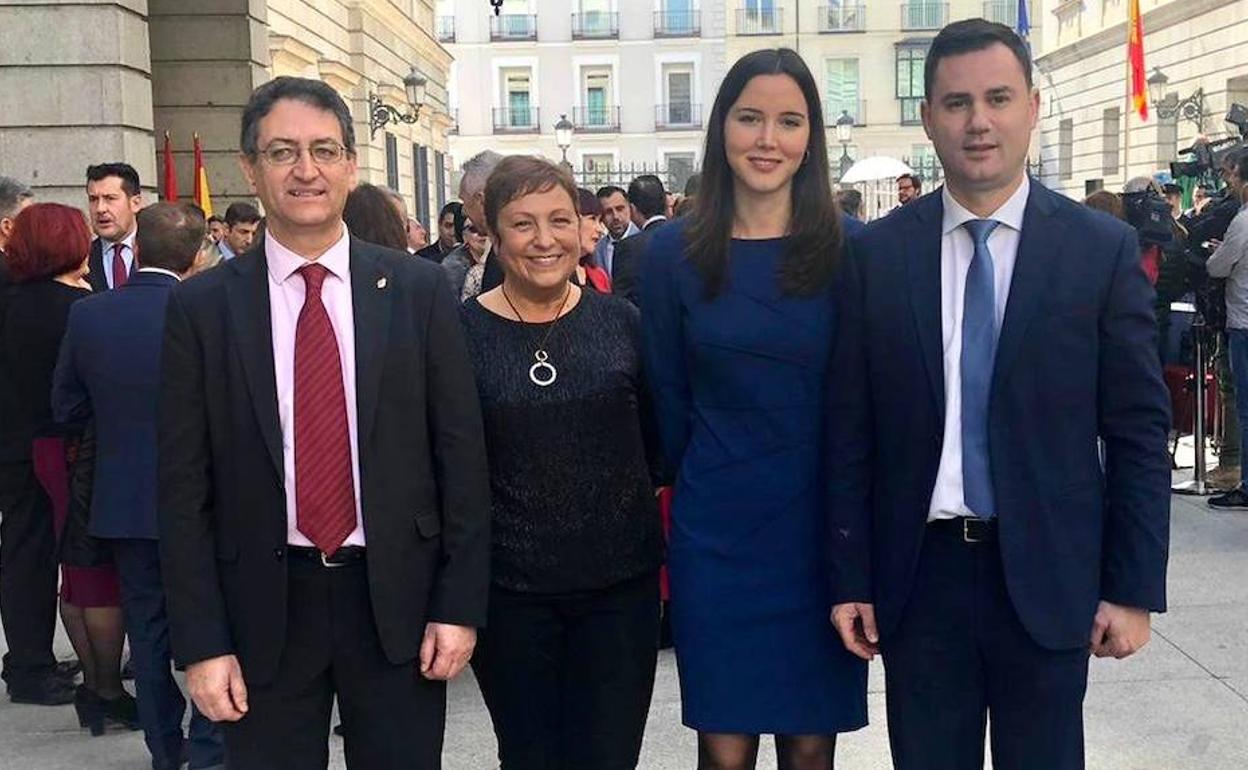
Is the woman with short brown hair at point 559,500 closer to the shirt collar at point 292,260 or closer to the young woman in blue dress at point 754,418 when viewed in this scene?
the young woman in blue dress at point 754,418

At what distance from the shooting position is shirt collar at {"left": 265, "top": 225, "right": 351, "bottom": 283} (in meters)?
2.90

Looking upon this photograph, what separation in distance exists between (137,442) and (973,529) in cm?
306

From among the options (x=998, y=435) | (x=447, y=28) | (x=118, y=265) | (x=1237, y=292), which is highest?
(x=447, y=28)

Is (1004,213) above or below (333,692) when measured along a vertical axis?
above

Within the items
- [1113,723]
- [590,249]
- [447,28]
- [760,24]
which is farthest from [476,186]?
[447,28]

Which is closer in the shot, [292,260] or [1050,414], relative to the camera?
[1050,414]

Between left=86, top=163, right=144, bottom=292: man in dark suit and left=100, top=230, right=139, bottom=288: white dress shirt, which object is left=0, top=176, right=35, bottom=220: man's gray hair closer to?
left=86, top=163, right=144, bottom=292: man in dark suit

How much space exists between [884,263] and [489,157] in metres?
2.63

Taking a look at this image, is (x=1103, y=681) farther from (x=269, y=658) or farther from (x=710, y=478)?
(x=269, y=658)

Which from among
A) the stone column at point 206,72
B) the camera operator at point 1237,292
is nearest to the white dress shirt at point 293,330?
the camera operator at point 1237,292

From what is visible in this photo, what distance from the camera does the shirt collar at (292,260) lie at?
2.90 m

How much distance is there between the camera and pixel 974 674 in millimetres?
2902

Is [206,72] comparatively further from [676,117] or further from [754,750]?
[676,117]

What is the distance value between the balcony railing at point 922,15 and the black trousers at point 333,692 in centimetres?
5356
